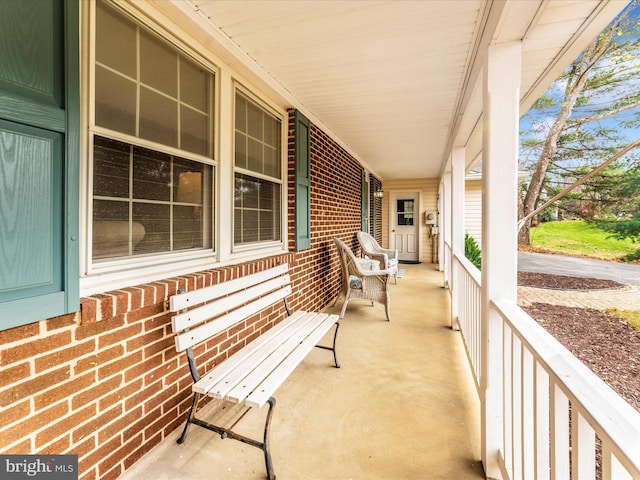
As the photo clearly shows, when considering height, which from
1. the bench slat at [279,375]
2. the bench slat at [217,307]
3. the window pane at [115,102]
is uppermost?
the window pane at [115,102]


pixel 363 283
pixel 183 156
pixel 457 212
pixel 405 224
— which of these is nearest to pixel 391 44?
pixel 183 156

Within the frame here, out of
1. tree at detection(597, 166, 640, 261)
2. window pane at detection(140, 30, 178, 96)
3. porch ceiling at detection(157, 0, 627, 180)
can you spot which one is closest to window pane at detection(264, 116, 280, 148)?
porch ceiling at detection(157, 0, 627, 180)

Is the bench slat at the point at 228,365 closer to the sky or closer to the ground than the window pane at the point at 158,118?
closer to the ground

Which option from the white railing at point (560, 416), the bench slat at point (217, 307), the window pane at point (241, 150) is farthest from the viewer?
the window pane at point (241, 150)

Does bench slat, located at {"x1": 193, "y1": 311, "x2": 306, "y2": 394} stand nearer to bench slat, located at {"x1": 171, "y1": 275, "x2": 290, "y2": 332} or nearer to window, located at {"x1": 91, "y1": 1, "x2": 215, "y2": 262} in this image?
bench slat, located at {"x1": 171, "y1": 275, "x2": 290, "y2": 332}

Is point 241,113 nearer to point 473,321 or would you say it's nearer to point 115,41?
point 115,41

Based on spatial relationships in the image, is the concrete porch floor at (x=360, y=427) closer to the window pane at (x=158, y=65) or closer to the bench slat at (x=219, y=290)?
the bench slat at (x=219, y=290)

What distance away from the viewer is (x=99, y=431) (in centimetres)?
133

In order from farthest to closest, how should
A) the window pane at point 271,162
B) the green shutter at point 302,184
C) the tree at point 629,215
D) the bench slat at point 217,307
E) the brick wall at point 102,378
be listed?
the green shutter at point 302,184 < the window pane at point 271,162 < the bench slat at point 217,307 < the brick wall at point 102,378 < the tree at point 629,215

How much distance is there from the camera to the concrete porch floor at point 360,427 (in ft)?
4.85

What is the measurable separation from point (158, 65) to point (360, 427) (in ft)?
7.91

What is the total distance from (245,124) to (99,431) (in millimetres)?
2225

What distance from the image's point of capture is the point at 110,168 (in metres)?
1.49

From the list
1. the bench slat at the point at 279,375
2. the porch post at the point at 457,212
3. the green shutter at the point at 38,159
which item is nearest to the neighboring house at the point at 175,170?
the green shutter at the point at 38,159
